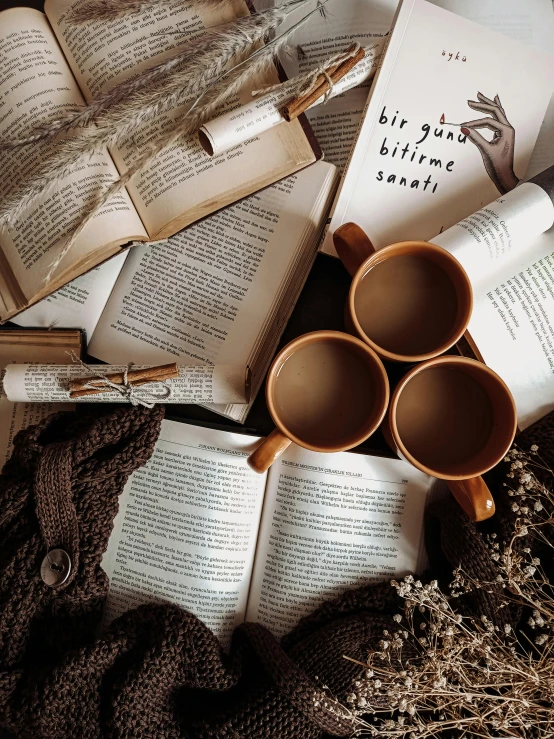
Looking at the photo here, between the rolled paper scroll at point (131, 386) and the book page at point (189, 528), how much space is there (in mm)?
90

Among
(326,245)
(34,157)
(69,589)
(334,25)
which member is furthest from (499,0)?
(69,589)

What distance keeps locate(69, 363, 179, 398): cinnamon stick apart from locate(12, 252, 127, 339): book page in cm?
16

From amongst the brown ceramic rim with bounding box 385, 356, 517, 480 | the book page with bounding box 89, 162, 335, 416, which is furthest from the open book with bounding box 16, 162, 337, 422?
the brown ceramic rim with bounding box 385, 356, 517, 480

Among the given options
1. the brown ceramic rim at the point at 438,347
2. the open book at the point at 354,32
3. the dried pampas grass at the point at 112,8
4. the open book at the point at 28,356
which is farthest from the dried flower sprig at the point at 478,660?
the dried pampas grass at the point at 112,8

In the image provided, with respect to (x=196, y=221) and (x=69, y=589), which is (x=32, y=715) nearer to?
(x=69, y=589)

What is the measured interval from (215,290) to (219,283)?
14 mm

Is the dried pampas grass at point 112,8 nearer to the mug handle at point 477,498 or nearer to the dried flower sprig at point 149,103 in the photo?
the dried flower sprig at point 149,103

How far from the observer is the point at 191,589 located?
1.08m

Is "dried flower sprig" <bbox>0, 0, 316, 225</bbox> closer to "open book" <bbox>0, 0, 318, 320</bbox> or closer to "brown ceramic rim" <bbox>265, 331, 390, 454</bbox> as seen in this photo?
"open book" <bbox>0, 0, 318, 320</bbox>

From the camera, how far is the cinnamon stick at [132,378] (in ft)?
3.24

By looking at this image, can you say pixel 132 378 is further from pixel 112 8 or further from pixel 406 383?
pixel 112 8

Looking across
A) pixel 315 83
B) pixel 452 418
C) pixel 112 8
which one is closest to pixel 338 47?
pixel 315 83

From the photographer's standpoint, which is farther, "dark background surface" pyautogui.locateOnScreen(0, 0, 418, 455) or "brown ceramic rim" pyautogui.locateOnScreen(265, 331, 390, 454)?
"dark background surface" pyautogui.locateOnScreen(0, 0, 418, 455)

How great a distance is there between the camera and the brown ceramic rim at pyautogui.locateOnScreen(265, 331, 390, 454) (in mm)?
932
